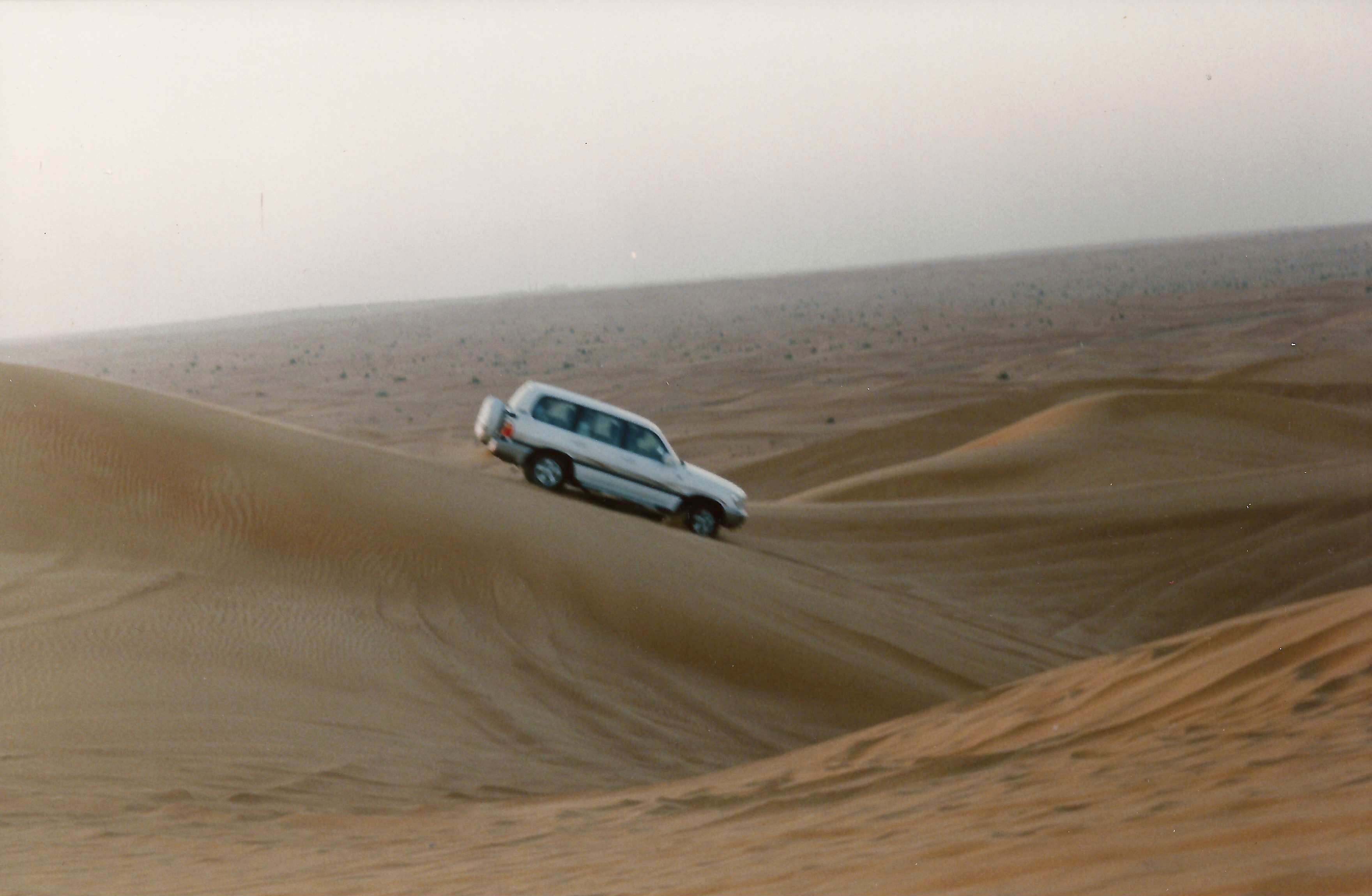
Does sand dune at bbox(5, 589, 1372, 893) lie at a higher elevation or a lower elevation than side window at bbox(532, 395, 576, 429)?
lower

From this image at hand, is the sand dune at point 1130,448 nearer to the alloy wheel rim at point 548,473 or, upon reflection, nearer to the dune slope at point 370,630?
the alloy wheel rim at point 548,473

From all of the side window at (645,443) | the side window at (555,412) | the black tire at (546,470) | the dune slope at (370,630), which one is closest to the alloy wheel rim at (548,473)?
the black tire at (546,470)

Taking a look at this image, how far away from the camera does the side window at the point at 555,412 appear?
16969mm

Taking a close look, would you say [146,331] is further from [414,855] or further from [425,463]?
[414,855]

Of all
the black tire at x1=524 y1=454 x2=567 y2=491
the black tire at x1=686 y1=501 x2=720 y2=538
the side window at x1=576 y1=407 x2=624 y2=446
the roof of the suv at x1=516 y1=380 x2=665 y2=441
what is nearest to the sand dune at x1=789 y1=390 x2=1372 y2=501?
the black tire at x1=686 y1=501 x2=720 y2=538

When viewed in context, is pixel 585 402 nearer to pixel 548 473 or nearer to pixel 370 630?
pixel 548 473

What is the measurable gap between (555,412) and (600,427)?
0.61 meters

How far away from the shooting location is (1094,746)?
6648 millimetres

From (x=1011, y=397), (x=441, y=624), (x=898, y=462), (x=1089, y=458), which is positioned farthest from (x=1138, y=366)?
(x=441, y=624)

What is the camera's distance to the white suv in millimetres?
16922

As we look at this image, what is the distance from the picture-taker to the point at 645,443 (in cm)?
1725

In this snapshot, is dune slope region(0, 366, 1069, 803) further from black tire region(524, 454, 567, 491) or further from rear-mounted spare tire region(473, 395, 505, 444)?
black tire region(524, 454, 567, 491)

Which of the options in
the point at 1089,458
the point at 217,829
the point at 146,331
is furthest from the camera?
the point at 146,331

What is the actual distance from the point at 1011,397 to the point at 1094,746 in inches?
1182
